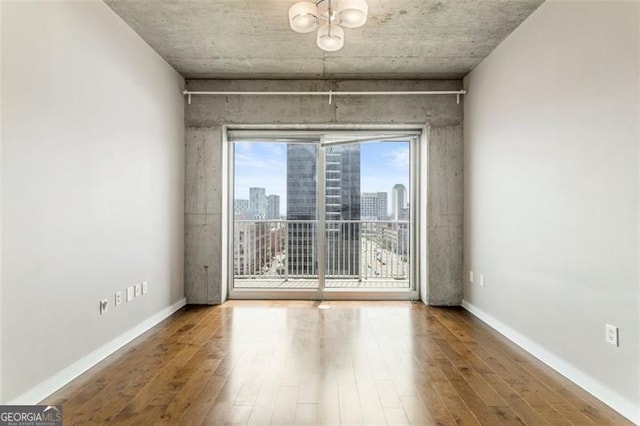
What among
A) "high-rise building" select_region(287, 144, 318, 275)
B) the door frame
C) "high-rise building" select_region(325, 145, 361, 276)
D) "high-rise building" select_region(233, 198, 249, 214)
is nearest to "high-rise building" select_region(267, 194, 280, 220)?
"high-rise building" select_region(287, 144, 318, 275)

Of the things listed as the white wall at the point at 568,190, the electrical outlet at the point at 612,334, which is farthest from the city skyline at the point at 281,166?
the electrical outlet at the point at 612,334

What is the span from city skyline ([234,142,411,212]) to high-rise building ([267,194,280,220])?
0.23ft

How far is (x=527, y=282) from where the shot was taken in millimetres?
3018

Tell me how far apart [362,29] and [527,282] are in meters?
2.60

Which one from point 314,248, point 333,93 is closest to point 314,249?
point 314,248

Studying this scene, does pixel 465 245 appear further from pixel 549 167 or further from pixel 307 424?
pixel 307 424

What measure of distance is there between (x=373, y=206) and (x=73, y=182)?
3395 millimetres

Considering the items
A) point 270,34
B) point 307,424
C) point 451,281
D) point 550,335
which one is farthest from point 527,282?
point 270,34

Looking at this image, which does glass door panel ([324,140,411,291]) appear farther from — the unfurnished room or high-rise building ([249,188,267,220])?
high-rise building ([249,188,267,220])

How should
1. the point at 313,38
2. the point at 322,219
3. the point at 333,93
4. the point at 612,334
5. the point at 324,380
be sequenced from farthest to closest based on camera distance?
the point at 322,219
the point at 333,93
the point at 313,38
the point at 324,380
the point at 612,334

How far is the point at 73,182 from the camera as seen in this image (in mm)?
2461

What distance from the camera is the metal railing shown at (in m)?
4.84

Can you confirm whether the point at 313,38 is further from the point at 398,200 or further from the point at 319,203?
the point at 398,200

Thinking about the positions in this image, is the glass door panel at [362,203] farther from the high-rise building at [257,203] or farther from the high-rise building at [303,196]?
the high-rise building at [257,203]
